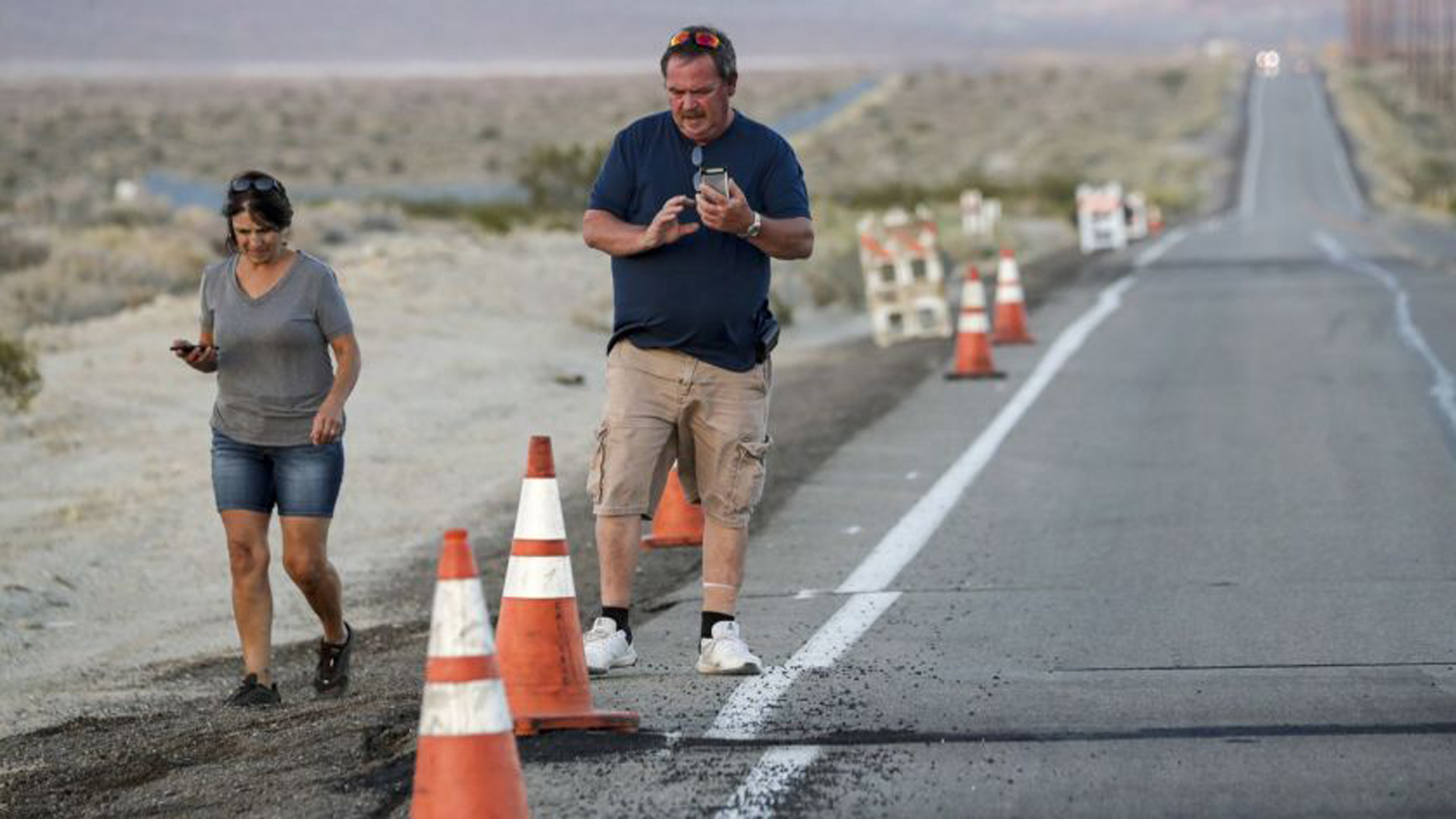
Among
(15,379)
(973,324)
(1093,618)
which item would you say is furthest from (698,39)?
(973,324)

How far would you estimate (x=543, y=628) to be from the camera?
6852mm

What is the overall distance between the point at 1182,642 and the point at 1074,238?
148ft

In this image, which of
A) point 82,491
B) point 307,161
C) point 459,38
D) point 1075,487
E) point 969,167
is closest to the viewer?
point 1075,487

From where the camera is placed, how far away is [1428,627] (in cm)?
866

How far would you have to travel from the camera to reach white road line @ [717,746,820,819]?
5980 millimetres

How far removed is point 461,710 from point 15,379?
12119 millimetres

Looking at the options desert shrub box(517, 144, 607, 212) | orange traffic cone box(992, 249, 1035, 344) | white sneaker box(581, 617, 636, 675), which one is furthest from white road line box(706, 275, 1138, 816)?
desert shrub box(517, 144, 607, 212)

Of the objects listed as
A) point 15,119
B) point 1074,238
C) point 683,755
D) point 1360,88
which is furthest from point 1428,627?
point 1360,88

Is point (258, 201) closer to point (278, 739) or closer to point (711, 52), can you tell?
point (711, 52)

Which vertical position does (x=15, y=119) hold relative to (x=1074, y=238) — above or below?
above

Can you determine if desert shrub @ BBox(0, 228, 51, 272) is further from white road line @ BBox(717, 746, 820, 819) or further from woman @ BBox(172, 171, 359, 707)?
white road line @ BBox(717, 746, 820, 819)

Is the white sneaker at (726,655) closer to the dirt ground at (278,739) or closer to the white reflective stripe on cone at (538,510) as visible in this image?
the dirt ground at (278,739)

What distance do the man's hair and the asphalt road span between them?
190 cm

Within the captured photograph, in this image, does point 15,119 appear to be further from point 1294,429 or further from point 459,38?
point 1294,429
